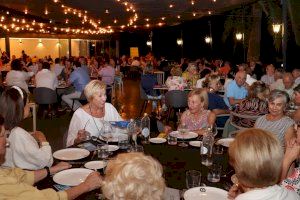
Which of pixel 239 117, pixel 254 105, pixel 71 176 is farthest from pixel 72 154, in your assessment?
pixel 254 105

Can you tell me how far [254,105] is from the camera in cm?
474

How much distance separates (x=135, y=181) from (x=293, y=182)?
4.80ft

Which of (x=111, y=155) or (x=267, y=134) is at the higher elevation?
(x=267, y=134)

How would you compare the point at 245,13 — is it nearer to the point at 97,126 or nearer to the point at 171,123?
the point at 171,123

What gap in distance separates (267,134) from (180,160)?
1.08 metres

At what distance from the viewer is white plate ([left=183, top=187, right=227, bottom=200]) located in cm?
217

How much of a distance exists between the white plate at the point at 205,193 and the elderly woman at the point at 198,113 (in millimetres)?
1828

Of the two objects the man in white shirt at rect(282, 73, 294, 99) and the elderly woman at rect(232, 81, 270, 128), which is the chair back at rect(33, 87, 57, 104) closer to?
the elderly woman at rect(232, 81, 270, 128)

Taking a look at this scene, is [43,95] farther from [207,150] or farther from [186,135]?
[207,150]

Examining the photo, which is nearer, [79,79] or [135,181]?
[135,181]

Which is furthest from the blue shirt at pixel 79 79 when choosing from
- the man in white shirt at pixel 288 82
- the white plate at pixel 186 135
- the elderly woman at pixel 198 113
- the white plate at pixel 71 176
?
the white plate at pixel 71 176

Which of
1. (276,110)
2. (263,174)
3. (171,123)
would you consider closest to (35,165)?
(263,174)

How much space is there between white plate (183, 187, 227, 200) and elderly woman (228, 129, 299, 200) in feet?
1.10

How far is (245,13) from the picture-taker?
15.2m
